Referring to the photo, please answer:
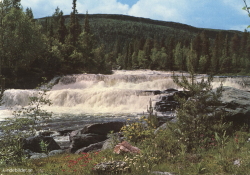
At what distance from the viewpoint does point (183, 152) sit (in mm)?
6637

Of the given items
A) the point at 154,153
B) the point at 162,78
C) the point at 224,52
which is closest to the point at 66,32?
the point at 162,78

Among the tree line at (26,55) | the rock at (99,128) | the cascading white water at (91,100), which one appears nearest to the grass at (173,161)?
the rock at (99,128)

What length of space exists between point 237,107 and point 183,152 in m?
4.47

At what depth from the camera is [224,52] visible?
314ft

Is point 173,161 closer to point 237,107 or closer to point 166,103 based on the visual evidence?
point 237,107

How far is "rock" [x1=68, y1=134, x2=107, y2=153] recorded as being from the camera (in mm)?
10921

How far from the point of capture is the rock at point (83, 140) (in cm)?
1092

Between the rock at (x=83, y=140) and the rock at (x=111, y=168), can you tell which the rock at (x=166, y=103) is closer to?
the rock at (x=83, y=140)

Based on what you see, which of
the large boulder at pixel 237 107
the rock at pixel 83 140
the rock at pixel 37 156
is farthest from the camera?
the rock at pixel 83 140

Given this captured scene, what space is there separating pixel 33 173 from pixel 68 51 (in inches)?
1789

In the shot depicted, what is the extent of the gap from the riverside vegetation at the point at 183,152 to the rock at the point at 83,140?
2.62 m

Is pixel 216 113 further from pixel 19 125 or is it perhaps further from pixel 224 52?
pixel 224 52

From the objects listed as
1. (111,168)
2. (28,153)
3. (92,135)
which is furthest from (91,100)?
(111,168)

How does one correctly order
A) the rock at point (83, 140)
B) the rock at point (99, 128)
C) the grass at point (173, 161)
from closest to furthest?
the grass at point (173, 161)
the rock at point (83, 140)
the rock at point (99, 128)
